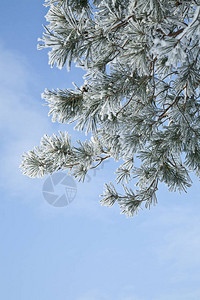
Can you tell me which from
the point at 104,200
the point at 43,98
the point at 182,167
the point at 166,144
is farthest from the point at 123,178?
the point at 43,98

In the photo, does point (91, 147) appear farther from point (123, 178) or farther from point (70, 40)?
point (70, 40)

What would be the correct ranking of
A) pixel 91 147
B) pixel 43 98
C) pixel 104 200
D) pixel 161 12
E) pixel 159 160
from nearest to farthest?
pixel 161 12, pixel 43 98, pixel 159 160, pixel 91 147, pixel 104 200

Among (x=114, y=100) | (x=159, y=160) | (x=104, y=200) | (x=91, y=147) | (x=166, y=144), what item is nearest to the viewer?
(x=114, y=100)

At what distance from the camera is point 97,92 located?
176cm

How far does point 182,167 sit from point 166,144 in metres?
0.69

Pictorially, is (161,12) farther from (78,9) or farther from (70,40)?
(78,9)

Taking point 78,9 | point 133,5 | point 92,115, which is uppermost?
point 78,9

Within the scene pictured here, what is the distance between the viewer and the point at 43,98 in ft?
6.64

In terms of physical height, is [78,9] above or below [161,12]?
above

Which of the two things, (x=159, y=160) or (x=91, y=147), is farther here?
(x=91, y=147)

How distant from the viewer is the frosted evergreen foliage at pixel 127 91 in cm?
160

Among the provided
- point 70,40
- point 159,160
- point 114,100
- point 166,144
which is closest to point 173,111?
point 166,144

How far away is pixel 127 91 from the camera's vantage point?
188cm

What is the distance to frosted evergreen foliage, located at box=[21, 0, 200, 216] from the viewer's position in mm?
1598
